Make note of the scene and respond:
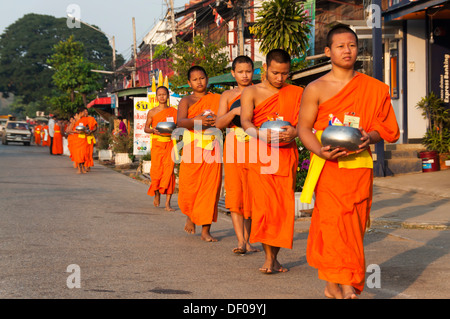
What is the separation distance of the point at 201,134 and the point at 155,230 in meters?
1.57

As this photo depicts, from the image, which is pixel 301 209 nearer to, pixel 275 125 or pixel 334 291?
pixel 275 125

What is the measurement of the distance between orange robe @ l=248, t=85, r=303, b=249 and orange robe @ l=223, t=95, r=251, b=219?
44cm

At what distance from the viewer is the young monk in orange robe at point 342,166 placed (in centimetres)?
496

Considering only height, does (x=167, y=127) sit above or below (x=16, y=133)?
below

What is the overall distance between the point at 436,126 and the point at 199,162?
9183 mm

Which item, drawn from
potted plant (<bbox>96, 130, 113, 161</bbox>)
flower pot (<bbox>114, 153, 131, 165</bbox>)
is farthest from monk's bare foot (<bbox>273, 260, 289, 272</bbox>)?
potted plant (<bbox>96, 130, 113, 161</bbox>)

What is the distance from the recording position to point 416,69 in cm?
1717

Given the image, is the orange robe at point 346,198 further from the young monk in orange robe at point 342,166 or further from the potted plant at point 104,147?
the potted plant at point 104,147

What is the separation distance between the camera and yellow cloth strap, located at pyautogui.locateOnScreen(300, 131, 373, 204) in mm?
5090

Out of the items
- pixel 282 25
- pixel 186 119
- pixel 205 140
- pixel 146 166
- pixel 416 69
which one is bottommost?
pixel 146 166

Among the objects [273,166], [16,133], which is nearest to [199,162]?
[273,166]

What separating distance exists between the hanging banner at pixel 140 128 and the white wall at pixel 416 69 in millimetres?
7527

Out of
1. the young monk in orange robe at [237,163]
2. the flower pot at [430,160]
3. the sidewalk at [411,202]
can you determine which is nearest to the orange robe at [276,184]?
the young monk in orange robe at [237,163]

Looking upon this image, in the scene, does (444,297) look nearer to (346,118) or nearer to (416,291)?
(416,291)
